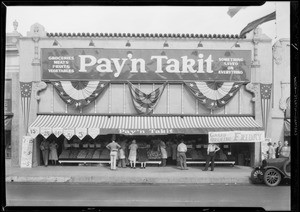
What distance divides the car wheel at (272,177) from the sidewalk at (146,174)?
0.51 m

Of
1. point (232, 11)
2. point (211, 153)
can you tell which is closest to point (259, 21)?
point (232, 11)

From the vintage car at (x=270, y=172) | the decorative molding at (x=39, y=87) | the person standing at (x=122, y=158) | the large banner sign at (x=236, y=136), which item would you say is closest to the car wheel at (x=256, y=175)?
the vintage car at (x=270, y=172)

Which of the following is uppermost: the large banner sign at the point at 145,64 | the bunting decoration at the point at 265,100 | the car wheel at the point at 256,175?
the large banner sign at the point at 145,64

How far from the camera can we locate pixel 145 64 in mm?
8094

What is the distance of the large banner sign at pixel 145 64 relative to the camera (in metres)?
7.38

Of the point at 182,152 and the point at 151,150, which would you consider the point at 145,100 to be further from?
the point at 182,152

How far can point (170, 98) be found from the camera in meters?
9.24

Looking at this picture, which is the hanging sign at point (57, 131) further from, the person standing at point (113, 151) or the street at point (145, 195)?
the street at point (145, 195)

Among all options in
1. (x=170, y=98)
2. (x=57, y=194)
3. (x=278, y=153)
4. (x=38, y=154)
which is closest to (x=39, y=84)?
(x=38, y=154)

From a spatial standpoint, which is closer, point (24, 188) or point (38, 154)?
point (24, 188)

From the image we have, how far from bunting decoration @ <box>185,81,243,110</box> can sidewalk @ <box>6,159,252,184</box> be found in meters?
1.83

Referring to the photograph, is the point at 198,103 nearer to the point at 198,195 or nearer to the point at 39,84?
the point at 198,195

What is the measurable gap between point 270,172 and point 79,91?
5.69m
